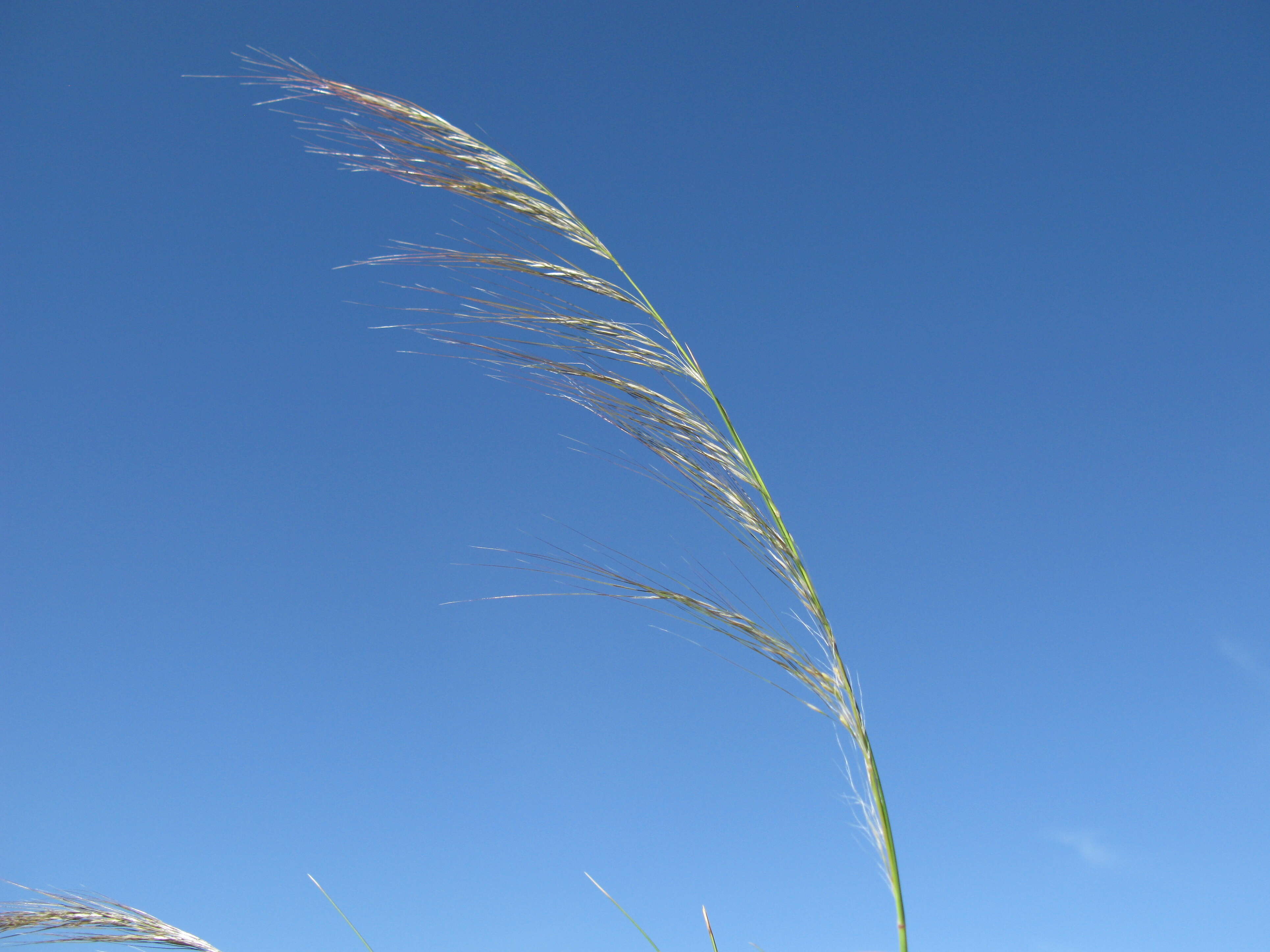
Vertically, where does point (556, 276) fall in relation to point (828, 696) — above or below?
above

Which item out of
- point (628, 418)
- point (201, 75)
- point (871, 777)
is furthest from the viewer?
point (201, 75)

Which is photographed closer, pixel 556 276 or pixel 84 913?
pixel 556 276

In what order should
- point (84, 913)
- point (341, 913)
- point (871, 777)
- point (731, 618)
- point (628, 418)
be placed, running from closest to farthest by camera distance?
point (871, 777) → point (731, 618) → point (628, 418) → point (341, 913) → point (84, 913)

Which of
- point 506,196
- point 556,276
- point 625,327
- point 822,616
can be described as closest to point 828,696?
point 822,616

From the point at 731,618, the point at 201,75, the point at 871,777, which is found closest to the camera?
the point at 871,777

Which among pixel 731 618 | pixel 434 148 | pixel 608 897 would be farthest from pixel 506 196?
pixel 608 897

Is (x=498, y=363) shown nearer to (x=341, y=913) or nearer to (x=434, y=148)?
(x=434, y=148)

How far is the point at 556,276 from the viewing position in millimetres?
1244

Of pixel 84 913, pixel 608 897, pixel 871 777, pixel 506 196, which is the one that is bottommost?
pixel 84 913

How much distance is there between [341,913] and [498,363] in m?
0.96

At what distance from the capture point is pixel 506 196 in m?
1.23

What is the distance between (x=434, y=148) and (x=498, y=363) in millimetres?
335

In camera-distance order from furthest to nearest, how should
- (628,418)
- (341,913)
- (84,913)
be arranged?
(84,913) → (341,913) → (628,418)

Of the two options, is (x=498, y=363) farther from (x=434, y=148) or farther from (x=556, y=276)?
(x=434, y=148)
